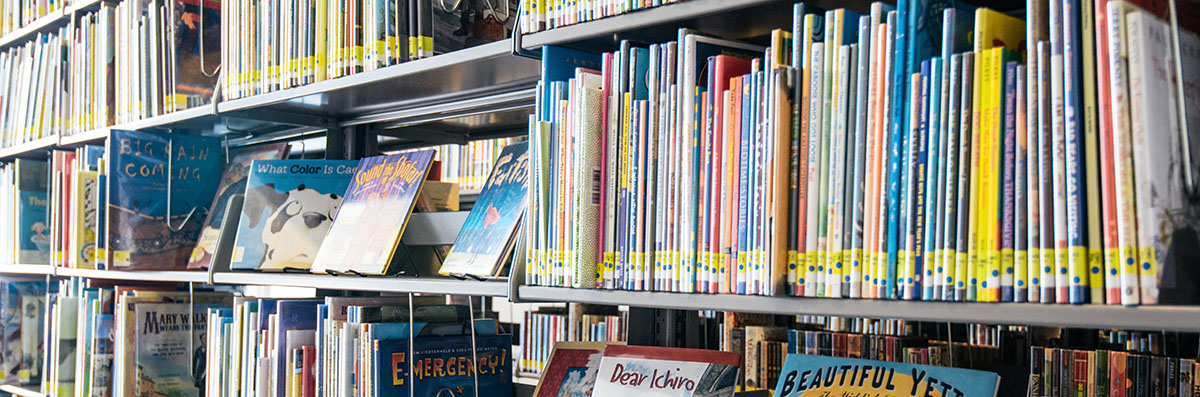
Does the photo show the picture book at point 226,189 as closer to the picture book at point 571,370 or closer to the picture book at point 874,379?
the picture book at point 571,370

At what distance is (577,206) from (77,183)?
167 centimetres

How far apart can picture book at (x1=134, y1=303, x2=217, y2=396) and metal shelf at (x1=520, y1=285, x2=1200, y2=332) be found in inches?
55.2

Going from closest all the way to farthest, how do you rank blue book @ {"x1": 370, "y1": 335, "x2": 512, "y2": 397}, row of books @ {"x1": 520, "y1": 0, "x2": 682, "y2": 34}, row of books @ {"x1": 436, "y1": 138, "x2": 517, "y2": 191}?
row of books @ {"x1": 520, "y1": 0, "x2": 682, "y2": 34} → blue book @ {"x1": 370, "y1": 335, "x2": 512, "y2": 397} → row of books @ {"x1": 436, "y1": 138, "x2": 517, "y2": 191}

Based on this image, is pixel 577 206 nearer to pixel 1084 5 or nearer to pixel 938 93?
pixel 938 93

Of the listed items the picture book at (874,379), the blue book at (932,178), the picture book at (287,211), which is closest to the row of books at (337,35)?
the picture book at (287,211)

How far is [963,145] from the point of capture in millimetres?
922

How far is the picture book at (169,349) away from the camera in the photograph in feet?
7.43

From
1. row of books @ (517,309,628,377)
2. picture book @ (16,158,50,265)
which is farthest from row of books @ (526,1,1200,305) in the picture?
row of books @ (517,309,628,377)

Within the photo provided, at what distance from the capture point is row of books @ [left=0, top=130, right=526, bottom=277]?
165 centimetres

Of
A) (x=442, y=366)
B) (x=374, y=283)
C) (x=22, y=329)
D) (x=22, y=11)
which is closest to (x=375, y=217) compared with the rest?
(x=374, y=283)

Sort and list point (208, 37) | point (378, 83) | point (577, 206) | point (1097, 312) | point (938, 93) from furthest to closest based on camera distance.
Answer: point (208, 37)
point (378, 83)
point (577, 206)
point (938, 93)
point (1097, 312)

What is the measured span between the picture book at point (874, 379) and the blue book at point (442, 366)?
2.11 feet

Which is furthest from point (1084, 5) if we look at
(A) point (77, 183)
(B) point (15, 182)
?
(B) point (15, 182)

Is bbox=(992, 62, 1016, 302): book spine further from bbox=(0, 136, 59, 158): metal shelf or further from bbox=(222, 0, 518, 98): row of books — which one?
bbox=(0, 136, 59, 158): metal shelf
